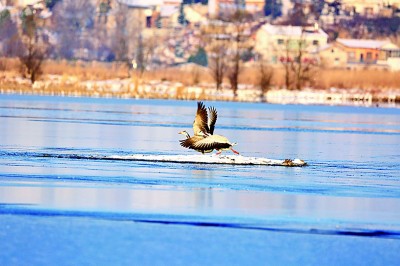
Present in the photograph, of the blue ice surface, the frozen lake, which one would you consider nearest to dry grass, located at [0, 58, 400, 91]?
the frozen lake

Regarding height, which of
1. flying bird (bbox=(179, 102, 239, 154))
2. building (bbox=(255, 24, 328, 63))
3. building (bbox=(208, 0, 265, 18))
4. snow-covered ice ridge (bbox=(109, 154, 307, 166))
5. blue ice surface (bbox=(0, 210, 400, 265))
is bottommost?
blue ice surface (bbox=(0, 210, 400, 265))

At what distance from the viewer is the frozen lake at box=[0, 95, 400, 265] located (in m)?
11.8

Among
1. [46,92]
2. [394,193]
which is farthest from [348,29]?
[394,193]

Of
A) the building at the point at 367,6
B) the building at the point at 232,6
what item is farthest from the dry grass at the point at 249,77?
the building at the point at 367,6

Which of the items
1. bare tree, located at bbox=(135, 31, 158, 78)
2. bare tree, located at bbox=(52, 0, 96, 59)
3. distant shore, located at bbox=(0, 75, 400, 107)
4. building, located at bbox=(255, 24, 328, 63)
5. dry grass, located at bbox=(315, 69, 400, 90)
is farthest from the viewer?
bare tree, located at bbox=(52, 0, 96, 59)

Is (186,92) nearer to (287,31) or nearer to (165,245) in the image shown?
(165,245)

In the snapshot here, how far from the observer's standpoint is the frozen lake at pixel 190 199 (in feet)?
38.8

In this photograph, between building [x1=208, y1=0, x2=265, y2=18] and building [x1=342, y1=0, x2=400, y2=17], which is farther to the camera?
building [x1=208, y1=0, x2=265, y2=18]

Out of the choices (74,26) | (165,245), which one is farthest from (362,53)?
(165,245)

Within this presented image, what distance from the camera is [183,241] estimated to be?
1213 cm

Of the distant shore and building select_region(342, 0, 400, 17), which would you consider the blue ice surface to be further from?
building select_region(342, 0, 400, 17)

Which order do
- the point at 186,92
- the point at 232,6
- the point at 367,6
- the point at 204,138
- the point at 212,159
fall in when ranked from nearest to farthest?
the point at 212,159 < the point at 204,138 < the point at 186,92 < the point at 367,6 < the point at 232,6

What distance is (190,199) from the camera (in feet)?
49.1

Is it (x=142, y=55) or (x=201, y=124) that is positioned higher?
(x=142, y=55)
